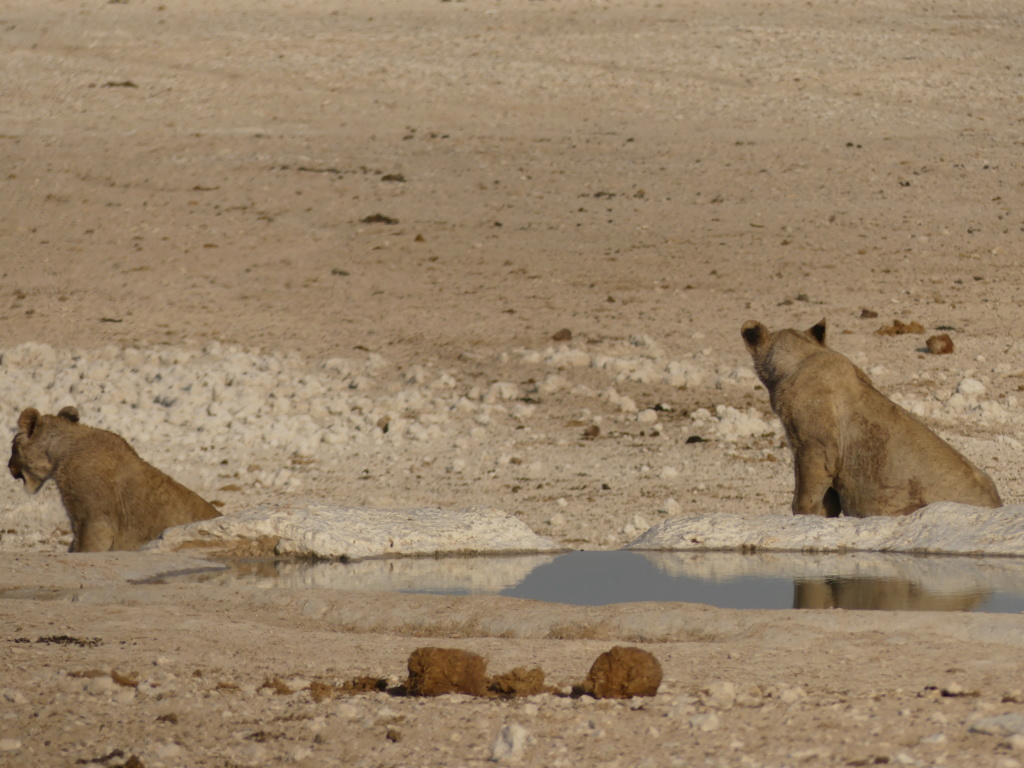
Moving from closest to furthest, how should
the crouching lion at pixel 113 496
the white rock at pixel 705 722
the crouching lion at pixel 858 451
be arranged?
the white rock at pixel 705 722, the crouching lion at pixel 858 451, the crouching lion at pixel 113 496

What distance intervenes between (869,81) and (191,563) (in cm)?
2077

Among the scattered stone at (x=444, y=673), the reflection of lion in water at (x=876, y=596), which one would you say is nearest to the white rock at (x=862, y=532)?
the reflection of lion in water at (x=876, y=596)

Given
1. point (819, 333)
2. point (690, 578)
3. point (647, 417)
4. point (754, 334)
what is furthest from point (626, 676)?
point (647, 417)

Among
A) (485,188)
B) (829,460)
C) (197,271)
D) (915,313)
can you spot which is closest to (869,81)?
(485,188)

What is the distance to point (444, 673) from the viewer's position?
16.2ft

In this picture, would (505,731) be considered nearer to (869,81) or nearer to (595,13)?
(869,81)

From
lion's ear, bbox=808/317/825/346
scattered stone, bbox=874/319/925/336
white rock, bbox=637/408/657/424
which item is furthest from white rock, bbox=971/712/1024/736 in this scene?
scattered stone, bbox=874/319/925/336

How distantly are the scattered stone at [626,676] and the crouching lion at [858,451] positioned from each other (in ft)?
14.3

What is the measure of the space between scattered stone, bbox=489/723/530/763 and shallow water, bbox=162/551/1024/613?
252 cm

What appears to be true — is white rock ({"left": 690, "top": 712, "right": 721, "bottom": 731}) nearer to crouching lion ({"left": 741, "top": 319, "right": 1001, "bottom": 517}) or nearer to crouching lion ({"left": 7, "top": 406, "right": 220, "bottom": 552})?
crouching lion ({"left": 741, "top": 319, "right": 1001, "bottom": 517})

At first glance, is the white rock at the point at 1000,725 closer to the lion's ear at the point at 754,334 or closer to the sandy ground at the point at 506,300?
the sandy ground at the point at 506,300

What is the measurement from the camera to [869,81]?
1032 inches

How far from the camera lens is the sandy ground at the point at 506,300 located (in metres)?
4.84

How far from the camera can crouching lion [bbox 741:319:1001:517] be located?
29.1ft
